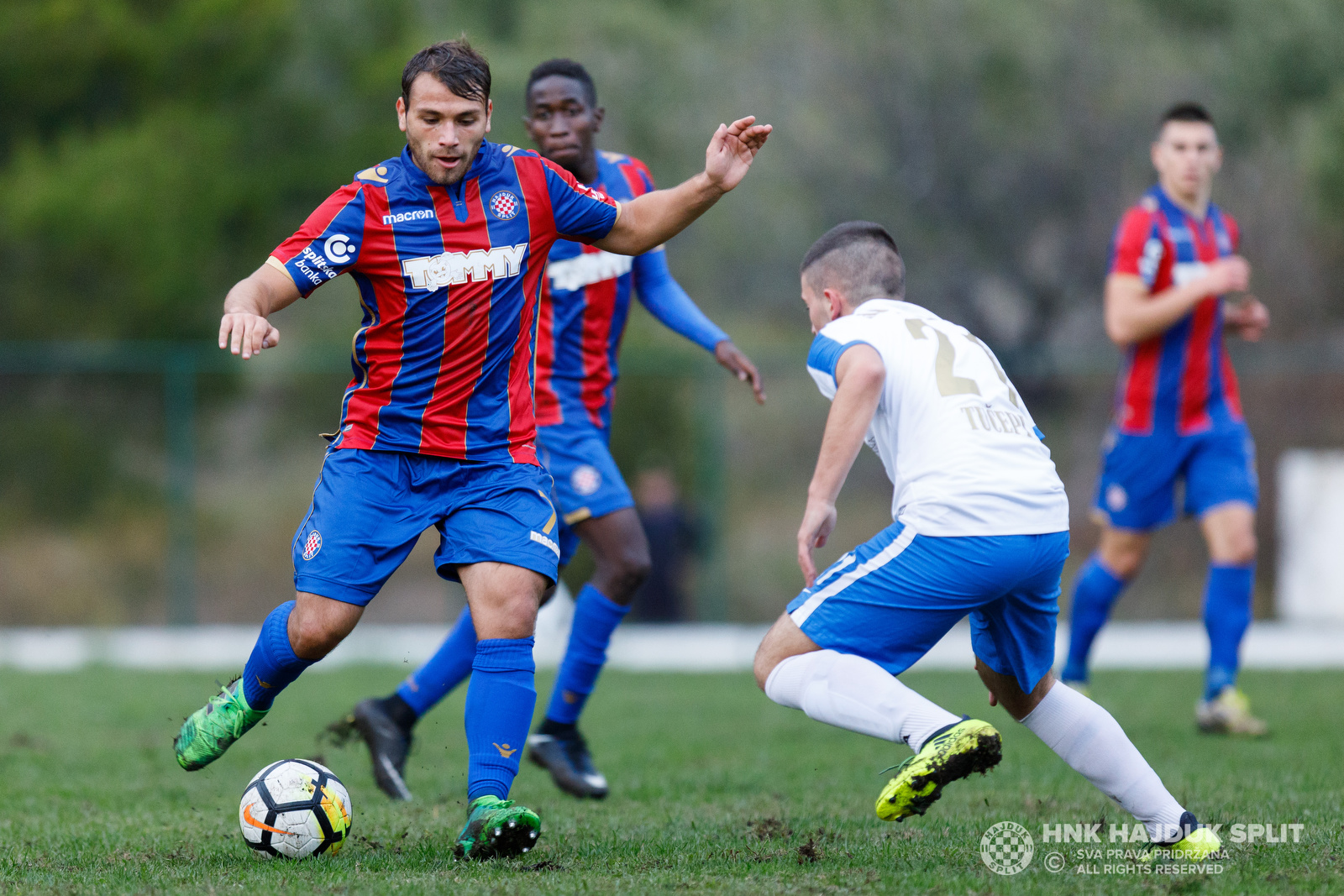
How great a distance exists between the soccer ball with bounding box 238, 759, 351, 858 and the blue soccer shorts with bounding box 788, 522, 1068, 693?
1.46 metres

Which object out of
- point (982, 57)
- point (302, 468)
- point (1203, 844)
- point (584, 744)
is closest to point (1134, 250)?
point (584, 744)

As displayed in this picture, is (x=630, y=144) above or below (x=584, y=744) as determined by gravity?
above

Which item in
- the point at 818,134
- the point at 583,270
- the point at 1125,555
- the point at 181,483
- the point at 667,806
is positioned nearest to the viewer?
the point at 667,806

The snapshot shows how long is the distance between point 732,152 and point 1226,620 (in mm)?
4149

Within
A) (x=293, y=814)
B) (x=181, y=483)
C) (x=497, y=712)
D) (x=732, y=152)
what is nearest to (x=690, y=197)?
(x=732, y=152)

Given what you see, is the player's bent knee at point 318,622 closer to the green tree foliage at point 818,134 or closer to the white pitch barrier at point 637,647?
the white pitch barrier at point 637,647

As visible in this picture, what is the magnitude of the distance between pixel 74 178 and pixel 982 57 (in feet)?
40.9

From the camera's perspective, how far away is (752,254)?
73.4 feet

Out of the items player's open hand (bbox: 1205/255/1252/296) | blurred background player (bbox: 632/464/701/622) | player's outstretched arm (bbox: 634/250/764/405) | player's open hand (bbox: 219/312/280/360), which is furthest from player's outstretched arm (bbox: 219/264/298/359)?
blurred background player (bbox: 632/464/701/622)

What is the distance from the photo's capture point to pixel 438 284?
423cm

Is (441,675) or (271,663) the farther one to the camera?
(441,675)

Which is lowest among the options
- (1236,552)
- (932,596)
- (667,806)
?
(667,806)

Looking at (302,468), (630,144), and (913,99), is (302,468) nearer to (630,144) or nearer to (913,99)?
(630,144)

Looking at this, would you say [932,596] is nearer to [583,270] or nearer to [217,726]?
[217,726]
